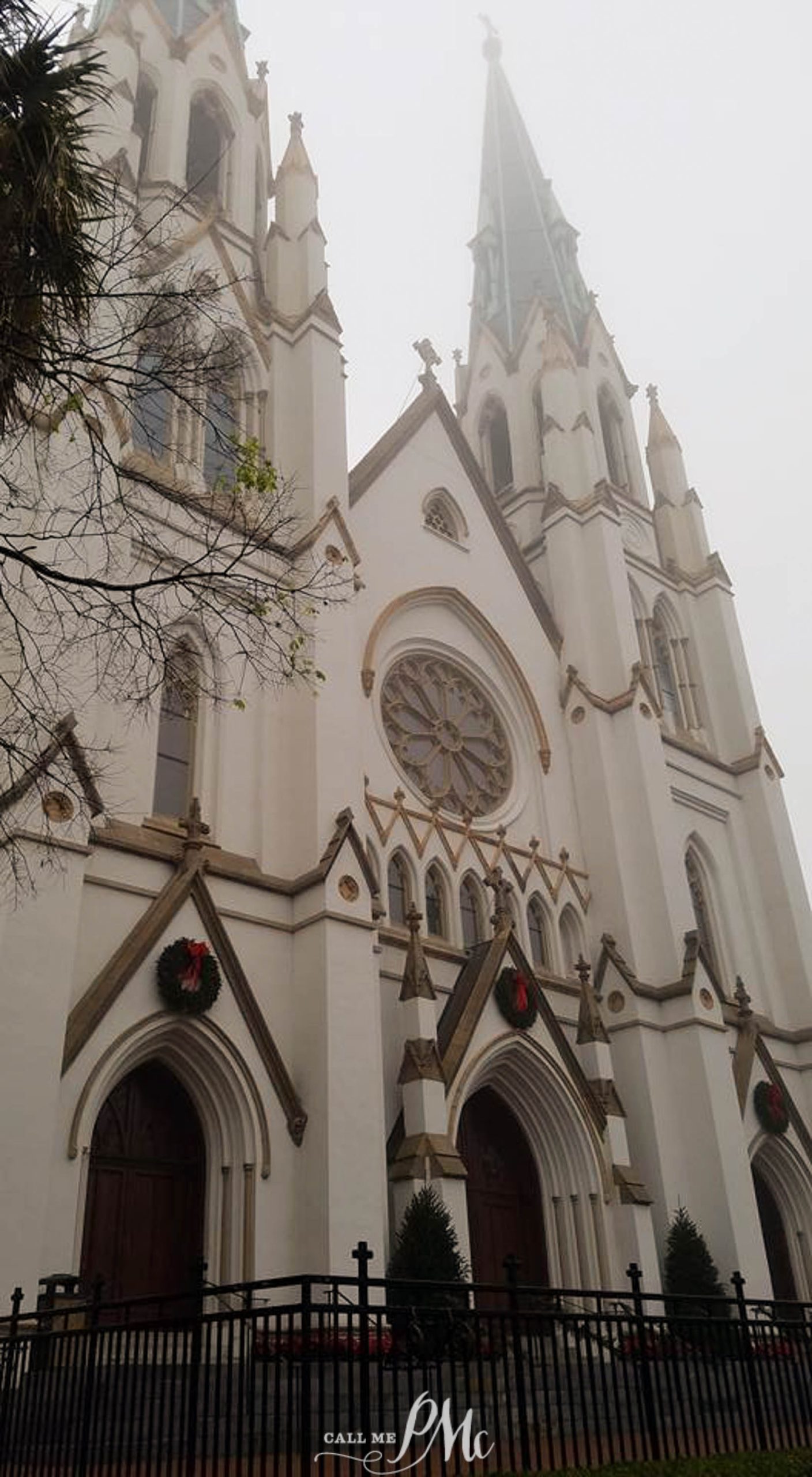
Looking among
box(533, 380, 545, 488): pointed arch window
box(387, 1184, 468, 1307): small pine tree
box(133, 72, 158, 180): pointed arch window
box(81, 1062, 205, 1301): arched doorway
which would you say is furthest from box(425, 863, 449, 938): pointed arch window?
box(133, 72, 158, 180): pointed arch window

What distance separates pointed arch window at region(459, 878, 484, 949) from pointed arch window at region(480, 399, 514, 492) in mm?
13932

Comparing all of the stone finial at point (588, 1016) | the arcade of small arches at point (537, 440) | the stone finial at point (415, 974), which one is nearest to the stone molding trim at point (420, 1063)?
the stone finial at point (415, 974)

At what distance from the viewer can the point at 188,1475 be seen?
657 cm

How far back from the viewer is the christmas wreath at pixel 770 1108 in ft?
70.9

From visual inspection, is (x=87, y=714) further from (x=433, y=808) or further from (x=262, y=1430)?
(x=262, y=1430)

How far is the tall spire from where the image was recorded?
113 ft

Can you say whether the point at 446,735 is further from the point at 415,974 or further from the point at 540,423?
the point at 540,423

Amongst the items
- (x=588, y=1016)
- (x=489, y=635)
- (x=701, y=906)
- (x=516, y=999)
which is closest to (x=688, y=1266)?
(x=588, y=1016)

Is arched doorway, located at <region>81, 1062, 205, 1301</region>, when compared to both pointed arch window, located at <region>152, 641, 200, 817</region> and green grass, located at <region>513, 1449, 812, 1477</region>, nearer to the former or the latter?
pointed arch window, located at <region>152, 641, 200, 817</region>

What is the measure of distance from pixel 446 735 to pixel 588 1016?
17.8 ft

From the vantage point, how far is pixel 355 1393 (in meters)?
8.08

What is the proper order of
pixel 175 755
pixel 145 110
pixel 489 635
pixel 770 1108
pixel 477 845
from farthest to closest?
pixel 145 110 < pixel 489 635 < pixel 770 1108 < pixel 477 845 < pixel 175 755

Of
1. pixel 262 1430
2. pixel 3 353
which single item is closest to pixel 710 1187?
pixel 262 1430

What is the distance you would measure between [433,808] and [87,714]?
22.6ft
